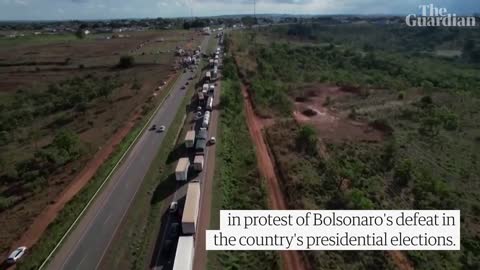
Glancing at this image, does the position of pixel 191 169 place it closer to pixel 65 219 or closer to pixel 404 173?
pixel 65 219

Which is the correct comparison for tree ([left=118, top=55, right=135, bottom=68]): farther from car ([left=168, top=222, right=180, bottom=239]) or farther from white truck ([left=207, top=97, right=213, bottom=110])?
car ([left=168, top=222, right=180, bottom=239])

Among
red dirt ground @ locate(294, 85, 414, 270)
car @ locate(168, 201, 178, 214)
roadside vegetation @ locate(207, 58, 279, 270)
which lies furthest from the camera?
red dirt ground @ locate(294, 85, 414, 270)

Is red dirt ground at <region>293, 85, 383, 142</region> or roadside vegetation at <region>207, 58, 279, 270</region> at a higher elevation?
red dirt ground at <region>293, 85, 383, 142</region>

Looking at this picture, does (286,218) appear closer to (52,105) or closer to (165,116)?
(165,116)

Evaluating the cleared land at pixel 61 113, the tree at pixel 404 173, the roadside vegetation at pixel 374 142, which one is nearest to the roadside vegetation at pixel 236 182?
the roadside vegetation at pixel 374 142

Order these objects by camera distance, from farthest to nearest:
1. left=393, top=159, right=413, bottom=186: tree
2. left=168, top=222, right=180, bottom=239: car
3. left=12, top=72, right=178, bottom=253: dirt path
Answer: left=393, top=159, right=413, bottom=186: tree < left=12, top=72, right=178, bottom=253: dirt path < left=168, top=222, right=180, bottom=239: car

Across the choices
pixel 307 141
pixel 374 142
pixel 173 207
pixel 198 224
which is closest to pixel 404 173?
pixel 374 142

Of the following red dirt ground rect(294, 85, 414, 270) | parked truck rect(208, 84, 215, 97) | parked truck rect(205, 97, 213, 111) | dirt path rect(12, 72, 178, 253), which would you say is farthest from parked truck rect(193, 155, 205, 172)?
parked truck rect(208, 84, 215, 97)
